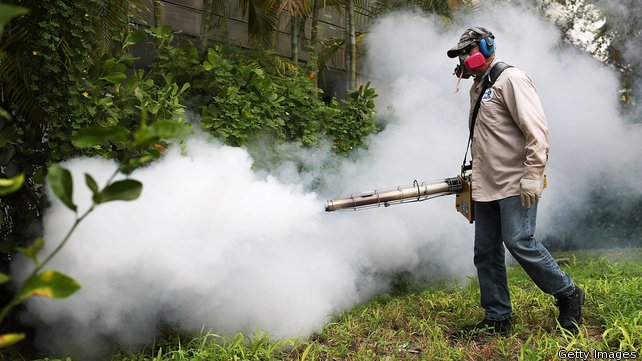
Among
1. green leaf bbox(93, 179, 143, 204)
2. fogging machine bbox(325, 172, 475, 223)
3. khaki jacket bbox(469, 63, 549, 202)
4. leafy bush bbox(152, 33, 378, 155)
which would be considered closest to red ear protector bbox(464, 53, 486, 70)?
khaki jacket bbox(469, 63, 549, 202)

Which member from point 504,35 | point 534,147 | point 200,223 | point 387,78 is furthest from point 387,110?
point 200,223

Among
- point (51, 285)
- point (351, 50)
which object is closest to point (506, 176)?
point (51, 285)

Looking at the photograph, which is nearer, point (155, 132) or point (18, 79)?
point (155, 132)

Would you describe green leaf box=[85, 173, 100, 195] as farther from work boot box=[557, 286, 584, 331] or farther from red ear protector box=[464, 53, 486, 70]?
work boot box=[557, 286, 584, 331]

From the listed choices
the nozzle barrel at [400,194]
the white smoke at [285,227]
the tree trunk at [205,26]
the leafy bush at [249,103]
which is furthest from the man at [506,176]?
the tree trunk at [205,26]

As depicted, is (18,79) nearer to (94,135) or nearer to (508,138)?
(94,135)

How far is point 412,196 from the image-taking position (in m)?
3.73

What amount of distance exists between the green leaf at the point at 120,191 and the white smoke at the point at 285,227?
6.87 ft

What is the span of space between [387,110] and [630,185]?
3785 millimetres

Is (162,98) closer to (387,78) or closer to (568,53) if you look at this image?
(387,78)

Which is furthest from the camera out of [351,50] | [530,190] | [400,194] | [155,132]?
[351,50]

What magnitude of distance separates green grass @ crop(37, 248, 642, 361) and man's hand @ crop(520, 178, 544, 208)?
78 cm

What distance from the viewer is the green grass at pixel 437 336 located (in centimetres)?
309

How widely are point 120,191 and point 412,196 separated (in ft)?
9.79
